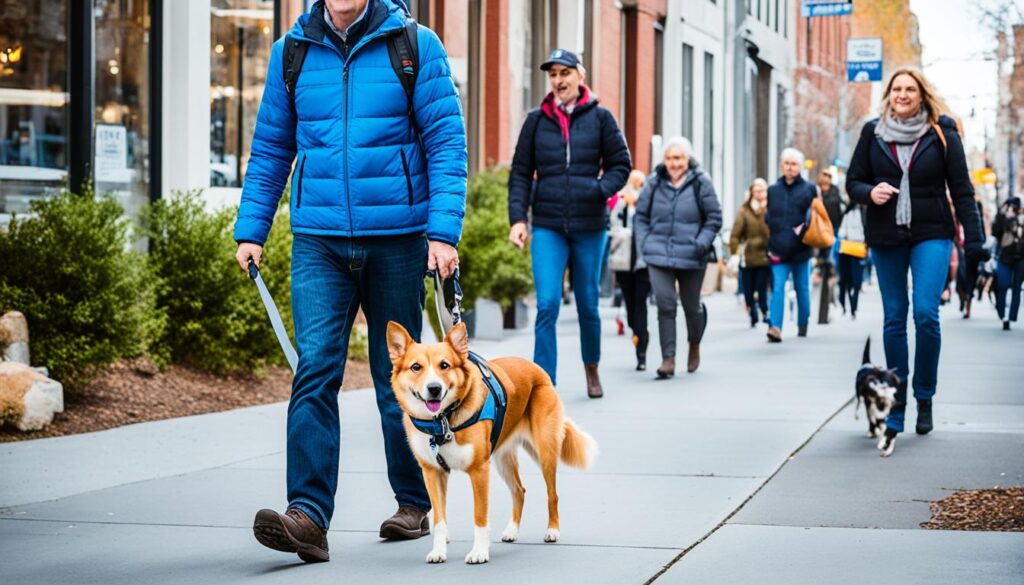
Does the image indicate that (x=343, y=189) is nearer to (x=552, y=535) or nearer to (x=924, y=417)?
(x=552, y=535)

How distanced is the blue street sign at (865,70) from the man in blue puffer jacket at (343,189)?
1440 inches

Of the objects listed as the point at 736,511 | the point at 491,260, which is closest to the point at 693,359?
the point at 491,260

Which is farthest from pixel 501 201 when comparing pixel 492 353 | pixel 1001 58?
pixel 1001 58

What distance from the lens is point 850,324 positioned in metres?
21.1

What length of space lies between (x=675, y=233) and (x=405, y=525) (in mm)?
7467

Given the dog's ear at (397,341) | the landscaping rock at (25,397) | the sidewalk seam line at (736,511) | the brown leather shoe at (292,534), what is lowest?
the sidewalk seam line at (736,511)

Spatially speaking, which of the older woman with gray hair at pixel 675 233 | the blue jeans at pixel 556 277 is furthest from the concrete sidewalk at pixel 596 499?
the older woman with gray hair at pixel 675 233

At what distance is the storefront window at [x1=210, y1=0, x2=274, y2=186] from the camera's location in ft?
47.4

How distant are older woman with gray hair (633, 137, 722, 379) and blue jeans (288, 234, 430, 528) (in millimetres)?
7168

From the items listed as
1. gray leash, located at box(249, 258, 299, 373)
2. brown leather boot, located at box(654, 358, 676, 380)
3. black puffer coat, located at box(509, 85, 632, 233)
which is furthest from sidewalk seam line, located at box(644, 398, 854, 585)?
brown leather boot, located at box(654, 358, 676, 380)

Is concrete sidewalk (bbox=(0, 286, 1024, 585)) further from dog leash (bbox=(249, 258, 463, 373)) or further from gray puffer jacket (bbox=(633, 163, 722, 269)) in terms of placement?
gray puffer jacket (bbox=(633, 163, 722, 269))

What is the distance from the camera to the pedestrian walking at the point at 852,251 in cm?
1905

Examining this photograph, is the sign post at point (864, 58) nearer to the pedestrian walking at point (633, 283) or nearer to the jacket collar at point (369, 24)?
the pedestrian walking at point (633, 283)

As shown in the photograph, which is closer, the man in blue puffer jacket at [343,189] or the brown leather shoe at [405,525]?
the man in blue puffer jacket at [343,189]
